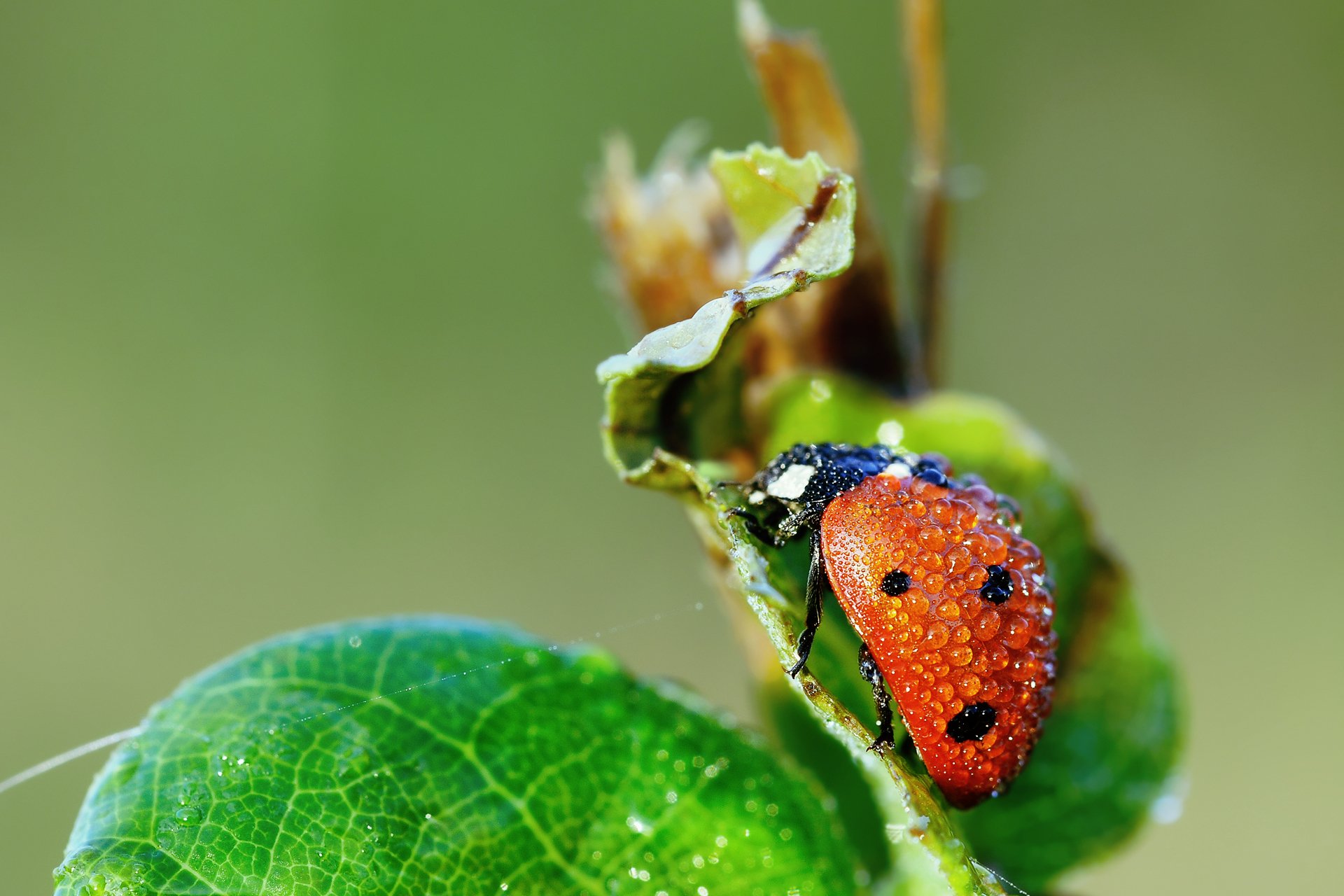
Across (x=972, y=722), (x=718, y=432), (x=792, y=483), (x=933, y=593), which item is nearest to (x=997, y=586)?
(x=933, y=593)

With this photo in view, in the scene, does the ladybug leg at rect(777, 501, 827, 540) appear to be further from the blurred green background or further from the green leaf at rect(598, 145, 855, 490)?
the blurred green background

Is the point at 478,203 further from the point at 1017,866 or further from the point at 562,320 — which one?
the point at 1017,866

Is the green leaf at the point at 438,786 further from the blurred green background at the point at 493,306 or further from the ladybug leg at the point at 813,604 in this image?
the blurred green background at the point at 493,306

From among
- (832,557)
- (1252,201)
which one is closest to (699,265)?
(832,557)

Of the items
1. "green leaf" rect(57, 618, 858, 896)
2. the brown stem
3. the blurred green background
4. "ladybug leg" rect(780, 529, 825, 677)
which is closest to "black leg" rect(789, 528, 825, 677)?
"ladybug leg" rect(780, 529, 825, 677)

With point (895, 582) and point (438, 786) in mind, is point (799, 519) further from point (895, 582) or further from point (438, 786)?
point (438, 786)

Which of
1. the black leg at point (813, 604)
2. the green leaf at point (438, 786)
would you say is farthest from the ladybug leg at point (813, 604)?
the green leaf at point (438, 786)

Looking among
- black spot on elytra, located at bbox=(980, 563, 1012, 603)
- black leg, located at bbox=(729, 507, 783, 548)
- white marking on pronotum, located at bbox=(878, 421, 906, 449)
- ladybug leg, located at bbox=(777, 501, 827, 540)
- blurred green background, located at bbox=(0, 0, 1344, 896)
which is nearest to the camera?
black leg, located at bbox=(729, 507, 783, 548)
